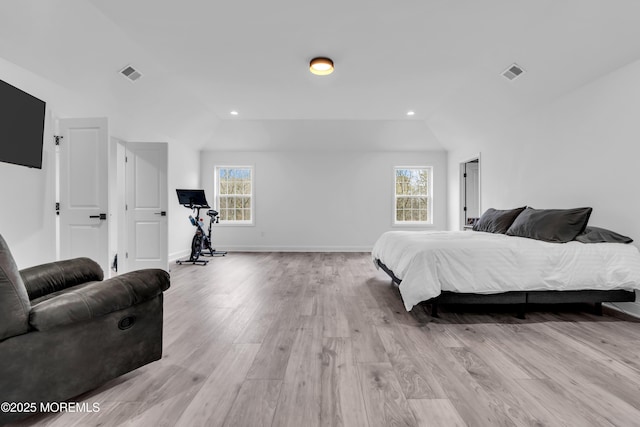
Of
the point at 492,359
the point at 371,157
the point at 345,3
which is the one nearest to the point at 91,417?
the point at 492,359

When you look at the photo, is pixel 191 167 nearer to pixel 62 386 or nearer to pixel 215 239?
pixel 215 239

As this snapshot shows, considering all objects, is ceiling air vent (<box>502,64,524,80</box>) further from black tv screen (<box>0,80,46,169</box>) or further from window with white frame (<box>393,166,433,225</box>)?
black tv screen (<box>0,80,46,169</box>)

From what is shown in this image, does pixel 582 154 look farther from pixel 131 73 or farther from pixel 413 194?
pixel 131 73

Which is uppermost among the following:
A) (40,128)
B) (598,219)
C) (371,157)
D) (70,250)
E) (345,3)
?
(345,3)

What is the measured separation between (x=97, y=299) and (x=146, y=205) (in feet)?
12.4

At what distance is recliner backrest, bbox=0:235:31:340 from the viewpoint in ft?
3.95

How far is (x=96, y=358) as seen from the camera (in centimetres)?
Answer: 147

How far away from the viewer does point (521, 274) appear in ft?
8.77

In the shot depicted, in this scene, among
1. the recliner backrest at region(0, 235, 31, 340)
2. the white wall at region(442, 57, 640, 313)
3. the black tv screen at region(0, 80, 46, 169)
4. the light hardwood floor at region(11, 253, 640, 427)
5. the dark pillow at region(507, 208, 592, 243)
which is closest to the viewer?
the recliner backrest at region(0, 235, 31, 340)

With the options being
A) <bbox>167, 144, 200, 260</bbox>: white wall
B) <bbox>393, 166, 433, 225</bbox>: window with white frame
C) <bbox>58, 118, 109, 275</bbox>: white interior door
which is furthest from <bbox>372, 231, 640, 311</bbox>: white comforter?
<bbox>167, 144, 200, 260</bbox>: white wall

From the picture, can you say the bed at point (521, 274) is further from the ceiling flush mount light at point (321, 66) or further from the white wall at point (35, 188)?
the white wall at point (35, 188)

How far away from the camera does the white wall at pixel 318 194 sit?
716 centimetres

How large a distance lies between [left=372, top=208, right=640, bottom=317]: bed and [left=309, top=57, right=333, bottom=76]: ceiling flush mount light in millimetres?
2452

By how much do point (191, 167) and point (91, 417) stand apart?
19.5 feet
